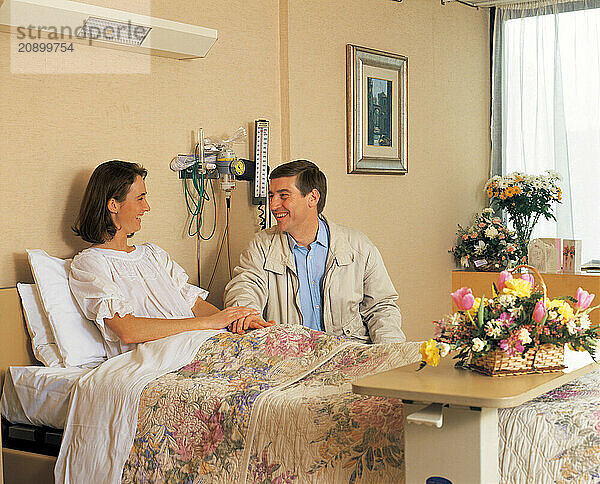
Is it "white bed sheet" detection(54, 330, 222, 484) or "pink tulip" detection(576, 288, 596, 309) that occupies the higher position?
"pink tulip" detection(576, 288, 596, 309)

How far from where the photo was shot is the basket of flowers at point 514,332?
1904 mm

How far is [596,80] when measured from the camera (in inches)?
202

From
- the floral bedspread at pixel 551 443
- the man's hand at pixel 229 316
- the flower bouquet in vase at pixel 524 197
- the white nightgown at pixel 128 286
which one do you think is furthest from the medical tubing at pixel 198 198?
the flower bouquet in vase at pixel 524 197

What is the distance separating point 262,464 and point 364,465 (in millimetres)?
325

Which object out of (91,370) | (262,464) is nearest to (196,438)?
(262,464)

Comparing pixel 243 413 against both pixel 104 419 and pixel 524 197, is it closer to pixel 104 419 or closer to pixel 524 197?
pixel 104 419

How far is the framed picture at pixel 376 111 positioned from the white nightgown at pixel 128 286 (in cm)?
148

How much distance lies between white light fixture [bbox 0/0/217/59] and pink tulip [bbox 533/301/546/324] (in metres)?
1.90

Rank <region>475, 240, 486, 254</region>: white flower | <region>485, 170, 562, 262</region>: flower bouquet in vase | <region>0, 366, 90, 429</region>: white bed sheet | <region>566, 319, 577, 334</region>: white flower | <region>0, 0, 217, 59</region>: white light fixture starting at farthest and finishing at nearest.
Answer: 1. <region>475, 240, 486, 254</region>: white flower
2. <region>485, 170, 562, 262</region>: flower bouquet in vase
3. <region>0, 0, 217, 59</region>: white light fixture
4. <region>0, 366, 90, 429</region>: white bed sheet
5. <region>566, 319, 577, 334</region>: white flower

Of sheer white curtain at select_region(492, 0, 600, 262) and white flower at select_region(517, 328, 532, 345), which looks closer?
white flower at select_region(517, 328, 532, 345)

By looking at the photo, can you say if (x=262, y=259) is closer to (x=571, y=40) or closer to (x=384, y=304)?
(x=384, y=304)

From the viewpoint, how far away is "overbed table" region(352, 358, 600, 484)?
68.5 inches

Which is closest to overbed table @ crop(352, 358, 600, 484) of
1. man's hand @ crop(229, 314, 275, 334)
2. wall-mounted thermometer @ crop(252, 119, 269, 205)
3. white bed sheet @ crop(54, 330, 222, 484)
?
white bed sheet @ crop(54, 330, 222, 484)

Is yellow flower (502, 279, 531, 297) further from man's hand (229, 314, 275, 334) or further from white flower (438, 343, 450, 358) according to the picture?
man's hand (229, 314, 275, 334)
